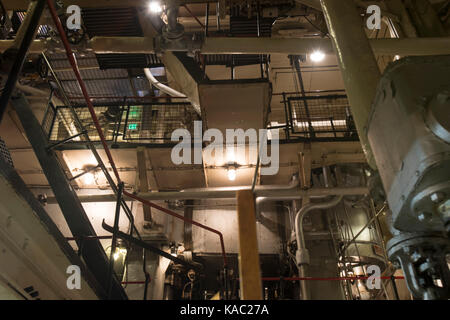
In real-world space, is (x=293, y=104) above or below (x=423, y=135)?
above

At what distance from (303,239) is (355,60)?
19.3 ft

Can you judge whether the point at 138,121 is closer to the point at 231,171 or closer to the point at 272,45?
the point at 231,171

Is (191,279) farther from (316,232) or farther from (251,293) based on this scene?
(251,293)

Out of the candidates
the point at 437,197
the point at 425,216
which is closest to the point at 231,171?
the point at 425,216

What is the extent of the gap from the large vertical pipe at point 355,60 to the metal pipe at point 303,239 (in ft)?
18.0

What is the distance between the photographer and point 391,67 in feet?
4.66

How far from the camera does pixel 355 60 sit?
2.20 m

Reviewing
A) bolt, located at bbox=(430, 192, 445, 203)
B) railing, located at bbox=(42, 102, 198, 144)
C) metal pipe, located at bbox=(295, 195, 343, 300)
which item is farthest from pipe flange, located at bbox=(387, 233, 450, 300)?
railing, located at bbox=(42, 102, 198, 144)

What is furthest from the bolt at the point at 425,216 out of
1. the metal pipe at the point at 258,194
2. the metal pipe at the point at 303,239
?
the metal pipe at the point at 258,194

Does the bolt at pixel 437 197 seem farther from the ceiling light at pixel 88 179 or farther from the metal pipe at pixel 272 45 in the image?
the ceiling light at pixel 88 179

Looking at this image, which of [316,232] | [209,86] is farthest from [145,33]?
[316,232]

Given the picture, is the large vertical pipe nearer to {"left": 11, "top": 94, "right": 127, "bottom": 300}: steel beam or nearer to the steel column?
the steel column
